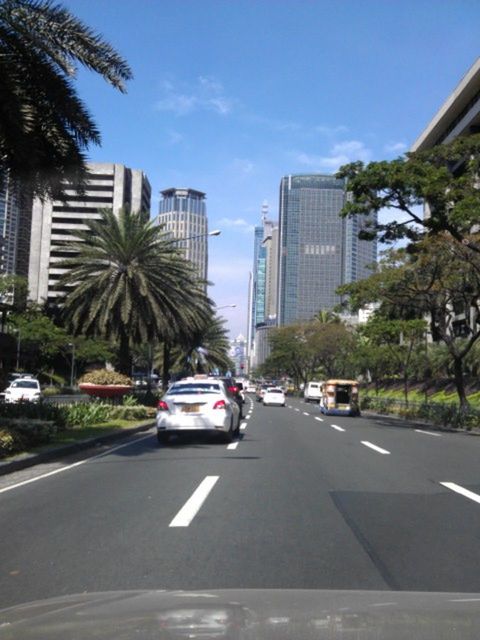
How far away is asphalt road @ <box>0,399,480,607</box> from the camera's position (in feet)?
19.2

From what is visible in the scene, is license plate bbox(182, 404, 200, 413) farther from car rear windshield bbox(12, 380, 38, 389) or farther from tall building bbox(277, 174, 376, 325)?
tall building bbox(277, 174, 376, 325)

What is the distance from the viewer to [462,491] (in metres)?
10.7

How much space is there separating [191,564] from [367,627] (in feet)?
8.75

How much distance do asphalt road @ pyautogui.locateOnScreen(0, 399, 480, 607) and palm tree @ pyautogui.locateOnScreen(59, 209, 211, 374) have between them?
16094 mm

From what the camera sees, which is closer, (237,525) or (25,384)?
(237,525)

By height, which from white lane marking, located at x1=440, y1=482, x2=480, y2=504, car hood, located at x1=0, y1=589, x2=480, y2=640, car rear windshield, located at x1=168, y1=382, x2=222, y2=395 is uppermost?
car rear windshield, located at x1=168, y1=382, x2=222, y2=395

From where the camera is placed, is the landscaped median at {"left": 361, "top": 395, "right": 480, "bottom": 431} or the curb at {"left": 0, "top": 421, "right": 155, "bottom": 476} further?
the landscaped median at {"left": 361, "top": 395, "right": 480, "bottom": 431}

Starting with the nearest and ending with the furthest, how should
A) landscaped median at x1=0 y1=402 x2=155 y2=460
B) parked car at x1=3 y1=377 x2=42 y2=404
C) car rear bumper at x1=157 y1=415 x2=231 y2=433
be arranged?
landscaped median at x1=0 y1=402 x2=155 y2=460 < car rear bumper at x1=157 y1=415 x2=231 y2=433 < parked car at x1=3 y1=377 x2=42 y2=404

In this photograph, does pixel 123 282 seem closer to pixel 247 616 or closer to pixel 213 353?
pixel 247 616

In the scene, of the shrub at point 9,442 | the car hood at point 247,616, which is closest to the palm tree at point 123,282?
the shrub at point 9,442

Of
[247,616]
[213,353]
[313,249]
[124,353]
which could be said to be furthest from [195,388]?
[313,249]

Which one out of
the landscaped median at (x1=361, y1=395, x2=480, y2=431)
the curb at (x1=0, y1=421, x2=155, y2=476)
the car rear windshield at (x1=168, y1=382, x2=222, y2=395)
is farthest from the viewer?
the landscaped median at (x1=361, y1=395, x2=480, y2=431)

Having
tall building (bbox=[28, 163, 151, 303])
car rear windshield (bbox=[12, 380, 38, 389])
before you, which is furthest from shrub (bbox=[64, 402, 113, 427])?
tall building (bbox=[28, 163, 151, 303])

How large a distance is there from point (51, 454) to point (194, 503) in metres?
5.81
